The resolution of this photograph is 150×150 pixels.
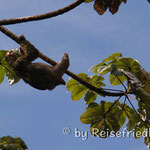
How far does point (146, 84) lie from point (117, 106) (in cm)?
137

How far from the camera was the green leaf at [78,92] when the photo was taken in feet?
35.1

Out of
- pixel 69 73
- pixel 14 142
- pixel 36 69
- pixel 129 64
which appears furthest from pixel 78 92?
pixel 36 69

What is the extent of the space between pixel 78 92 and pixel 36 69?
3058 mm

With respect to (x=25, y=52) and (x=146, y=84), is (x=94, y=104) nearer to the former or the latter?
(x=146, y=84)

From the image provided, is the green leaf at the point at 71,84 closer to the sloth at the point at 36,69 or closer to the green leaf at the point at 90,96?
the green leaf at the point at 90,96

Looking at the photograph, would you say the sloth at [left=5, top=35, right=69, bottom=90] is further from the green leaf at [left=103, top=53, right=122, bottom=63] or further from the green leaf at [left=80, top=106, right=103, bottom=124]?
the green leaf at [left=80, top=106, right=103, bottom=124]

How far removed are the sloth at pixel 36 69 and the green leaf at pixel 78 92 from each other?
2331 mm

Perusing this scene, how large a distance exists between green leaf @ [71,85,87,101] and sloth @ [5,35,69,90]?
2.33 metres

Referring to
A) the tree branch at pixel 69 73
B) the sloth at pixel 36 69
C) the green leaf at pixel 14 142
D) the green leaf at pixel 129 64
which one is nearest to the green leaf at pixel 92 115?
the green leaf at pixel 129 64

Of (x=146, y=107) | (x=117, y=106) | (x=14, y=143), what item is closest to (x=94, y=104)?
(x=117, y=106)

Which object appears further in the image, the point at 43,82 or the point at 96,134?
the point at 96,134

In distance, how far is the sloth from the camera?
795 cm

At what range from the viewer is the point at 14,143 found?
28.6 feet

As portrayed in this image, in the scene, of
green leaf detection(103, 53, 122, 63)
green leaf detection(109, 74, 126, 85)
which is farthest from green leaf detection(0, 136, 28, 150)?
green leaf detection(109, 74, 126, 85)
